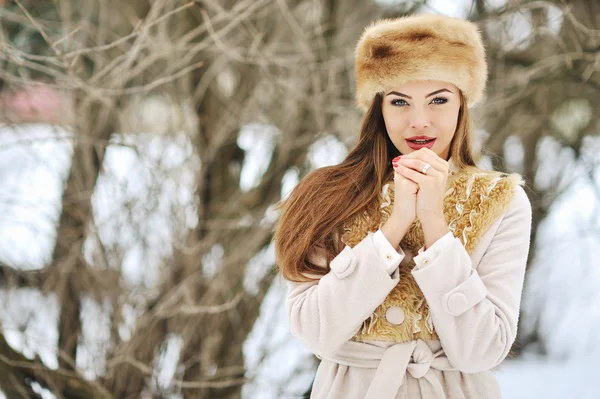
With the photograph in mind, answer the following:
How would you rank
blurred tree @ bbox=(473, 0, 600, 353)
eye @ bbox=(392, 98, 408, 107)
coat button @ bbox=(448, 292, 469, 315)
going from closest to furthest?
coat button @ bbox=(448, 292, 469, 315) < eye @ bbox=(392, 98, 408, 107) < blurred tree @ bbox=(473, 0, 600, 353)

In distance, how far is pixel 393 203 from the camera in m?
1.46

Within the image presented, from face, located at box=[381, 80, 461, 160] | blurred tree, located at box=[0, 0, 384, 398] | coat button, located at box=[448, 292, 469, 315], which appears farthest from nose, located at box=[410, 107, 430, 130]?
blurred tree, located at box=[0, 0, 384, 398]

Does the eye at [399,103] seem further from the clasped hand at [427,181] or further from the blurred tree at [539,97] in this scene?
Answer: the blurred tree at [539,97]

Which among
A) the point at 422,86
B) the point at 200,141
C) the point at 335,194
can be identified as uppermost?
the point at 422,86

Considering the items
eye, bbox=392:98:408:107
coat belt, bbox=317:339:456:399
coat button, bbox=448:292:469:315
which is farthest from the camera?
eye, bbox=392:98:408:107

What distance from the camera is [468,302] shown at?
1.23 meters

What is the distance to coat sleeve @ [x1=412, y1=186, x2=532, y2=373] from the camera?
1244 millimetres

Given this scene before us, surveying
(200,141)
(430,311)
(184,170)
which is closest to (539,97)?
(200,141)

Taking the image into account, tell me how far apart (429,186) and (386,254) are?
159 mm

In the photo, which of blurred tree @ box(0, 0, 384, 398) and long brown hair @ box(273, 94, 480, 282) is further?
blurred tree @ box(0, 0, 384, 398)

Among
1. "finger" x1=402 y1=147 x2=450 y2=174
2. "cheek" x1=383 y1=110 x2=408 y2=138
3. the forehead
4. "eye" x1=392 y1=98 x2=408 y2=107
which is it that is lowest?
"finger" x1=402 y1=147 x2=450 y2=174

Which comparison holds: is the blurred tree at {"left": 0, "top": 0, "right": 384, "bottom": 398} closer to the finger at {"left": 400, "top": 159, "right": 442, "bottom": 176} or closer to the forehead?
the forehead

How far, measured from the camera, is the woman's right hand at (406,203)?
1.31 metres

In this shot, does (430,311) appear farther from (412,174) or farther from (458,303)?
(412,174)
